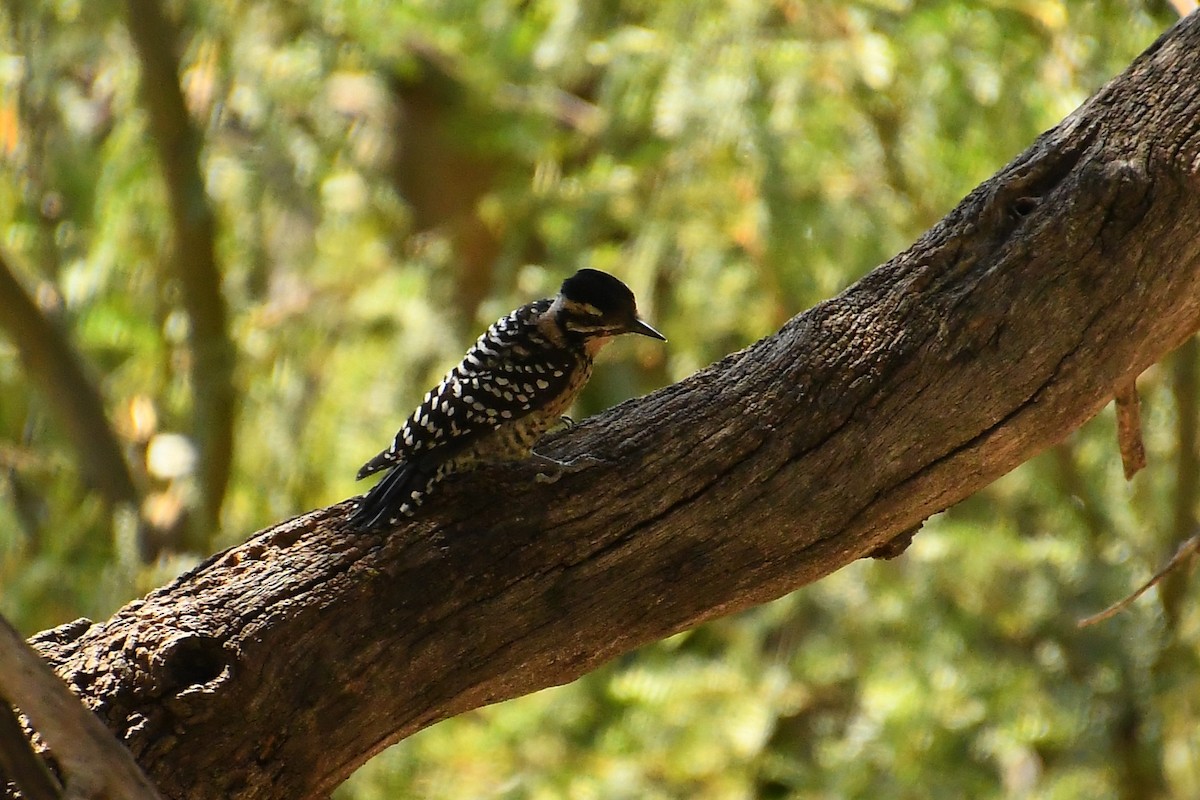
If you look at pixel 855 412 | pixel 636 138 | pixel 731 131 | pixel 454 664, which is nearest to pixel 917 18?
pixel 731 131

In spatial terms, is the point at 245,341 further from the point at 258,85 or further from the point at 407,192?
the point at 407,192

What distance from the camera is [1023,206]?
2.91 meters

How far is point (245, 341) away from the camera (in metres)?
7.09

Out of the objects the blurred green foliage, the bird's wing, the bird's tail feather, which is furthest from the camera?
the blurred green foliage

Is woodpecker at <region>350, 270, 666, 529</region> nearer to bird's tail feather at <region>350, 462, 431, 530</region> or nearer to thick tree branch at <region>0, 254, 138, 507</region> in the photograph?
bird's tail feather at <region>350, 462, 431, 530</region>

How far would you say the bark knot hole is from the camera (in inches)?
102

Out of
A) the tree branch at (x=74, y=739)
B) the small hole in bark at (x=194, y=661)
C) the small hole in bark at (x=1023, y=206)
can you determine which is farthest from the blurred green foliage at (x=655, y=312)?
the tree branch at (x=74, y=739)

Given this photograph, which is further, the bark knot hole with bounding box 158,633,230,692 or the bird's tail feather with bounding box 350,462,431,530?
the bird's tail feather with bounding box 350,462,431,530

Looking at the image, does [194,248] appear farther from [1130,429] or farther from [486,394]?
[1130,429]

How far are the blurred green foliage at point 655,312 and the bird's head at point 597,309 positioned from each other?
6.49ft

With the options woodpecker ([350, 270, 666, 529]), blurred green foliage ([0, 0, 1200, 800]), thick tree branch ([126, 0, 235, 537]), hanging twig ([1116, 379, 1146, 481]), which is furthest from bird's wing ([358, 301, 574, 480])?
thick tree branch ([126, 0, 235, 537])

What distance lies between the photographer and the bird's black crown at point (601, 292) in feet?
11.6

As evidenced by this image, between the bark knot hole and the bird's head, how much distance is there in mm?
1358

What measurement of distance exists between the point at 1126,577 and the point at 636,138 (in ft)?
10.9
